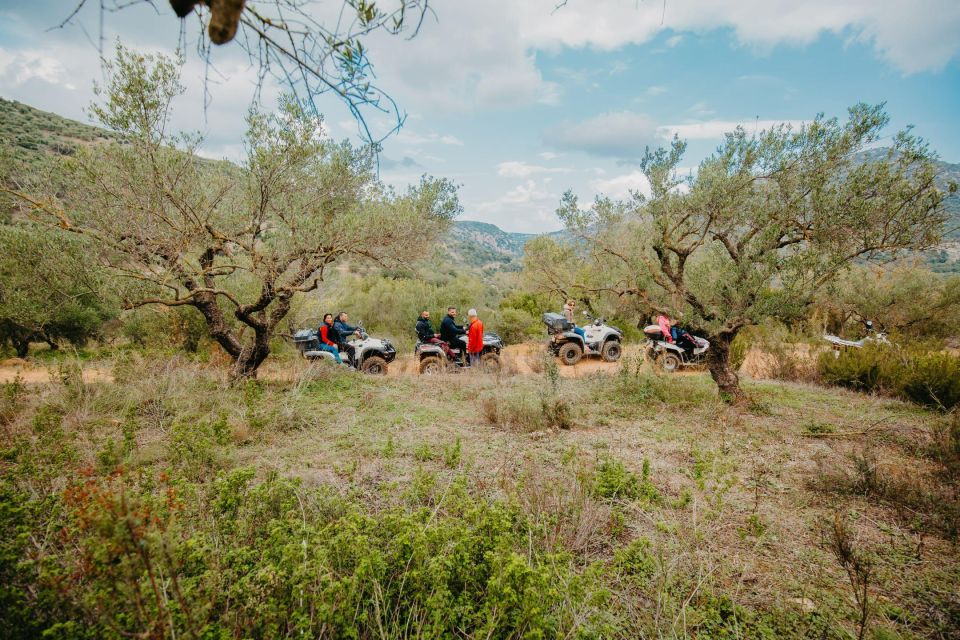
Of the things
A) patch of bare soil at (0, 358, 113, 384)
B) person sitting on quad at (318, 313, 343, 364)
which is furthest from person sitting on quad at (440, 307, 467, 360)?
patch of bare soil at (0, 358, 113, 384)

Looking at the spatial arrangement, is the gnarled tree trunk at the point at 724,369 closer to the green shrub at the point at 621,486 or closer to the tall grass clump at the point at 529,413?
the tall grass clump at the point at 529,413

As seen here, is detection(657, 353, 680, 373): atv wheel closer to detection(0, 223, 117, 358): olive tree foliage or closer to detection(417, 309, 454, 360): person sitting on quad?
detection(417, 309, 454, 360): person sitting on quad

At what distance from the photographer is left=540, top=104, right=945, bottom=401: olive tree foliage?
17.6ft

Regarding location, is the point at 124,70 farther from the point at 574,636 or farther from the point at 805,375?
the point at 805,375

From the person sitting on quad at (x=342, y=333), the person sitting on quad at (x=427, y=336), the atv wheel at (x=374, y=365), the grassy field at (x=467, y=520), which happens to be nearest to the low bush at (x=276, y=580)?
the grassy field at (x=467, y=520)

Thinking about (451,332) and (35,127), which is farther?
(35,127)

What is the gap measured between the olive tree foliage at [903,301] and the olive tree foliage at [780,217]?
491 inches

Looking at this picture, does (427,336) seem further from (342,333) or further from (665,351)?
(665,351)

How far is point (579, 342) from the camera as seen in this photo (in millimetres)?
11211

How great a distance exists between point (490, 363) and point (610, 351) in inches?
156

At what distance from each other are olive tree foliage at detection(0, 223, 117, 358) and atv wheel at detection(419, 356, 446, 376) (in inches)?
222

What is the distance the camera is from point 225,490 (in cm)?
246

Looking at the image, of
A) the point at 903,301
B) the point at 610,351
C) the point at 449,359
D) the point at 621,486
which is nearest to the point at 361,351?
the point at 449,359

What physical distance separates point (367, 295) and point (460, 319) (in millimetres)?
3987
